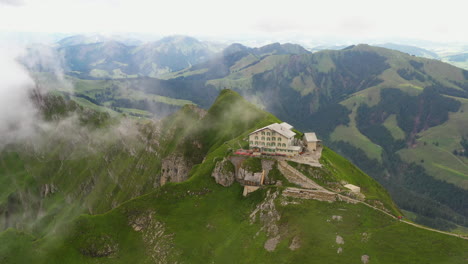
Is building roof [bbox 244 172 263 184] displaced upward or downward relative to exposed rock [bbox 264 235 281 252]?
upward

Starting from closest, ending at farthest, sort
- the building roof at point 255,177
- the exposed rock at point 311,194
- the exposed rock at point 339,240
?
the exposed rock at point 339,240 → the exposed rock at point 311,194 → the building roof at point 255,177

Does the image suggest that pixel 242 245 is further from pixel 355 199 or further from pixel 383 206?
pixel 383 206

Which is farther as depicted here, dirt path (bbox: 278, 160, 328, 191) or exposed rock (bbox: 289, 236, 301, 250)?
dirt path (bbox: 278, 160, 328, 191)

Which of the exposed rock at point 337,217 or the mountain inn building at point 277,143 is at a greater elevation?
the mountain inn building at point 277,143

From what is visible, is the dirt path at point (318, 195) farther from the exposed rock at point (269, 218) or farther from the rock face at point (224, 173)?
the rock face at point (224, 173)

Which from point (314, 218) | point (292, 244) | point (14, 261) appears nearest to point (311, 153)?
point (314, 218)

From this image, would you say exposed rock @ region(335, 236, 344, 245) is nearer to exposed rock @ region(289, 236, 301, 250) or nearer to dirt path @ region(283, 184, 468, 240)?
exposed rock @ region(289, 236, 301, 250)

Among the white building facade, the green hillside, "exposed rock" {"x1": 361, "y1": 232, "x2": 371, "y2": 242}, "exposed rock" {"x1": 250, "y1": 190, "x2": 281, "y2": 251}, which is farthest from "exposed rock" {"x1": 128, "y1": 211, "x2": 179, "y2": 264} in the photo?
"exposed rock" {"x1": 361, "y1": 232, "x2": 371, "y2": 242}

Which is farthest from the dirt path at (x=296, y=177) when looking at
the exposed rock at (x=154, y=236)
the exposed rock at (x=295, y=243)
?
the exposed rock at (x=154, y=236)
